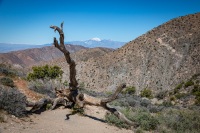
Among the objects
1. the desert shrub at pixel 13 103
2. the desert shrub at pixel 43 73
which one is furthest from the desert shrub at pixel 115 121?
the desert shrub at pixel 43 73

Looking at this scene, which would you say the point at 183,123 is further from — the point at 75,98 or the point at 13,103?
the point at 13,103

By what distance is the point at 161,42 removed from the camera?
53875 millimetres

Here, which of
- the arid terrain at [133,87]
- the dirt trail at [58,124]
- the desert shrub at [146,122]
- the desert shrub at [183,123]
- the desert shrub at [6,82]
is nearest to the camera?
the dirt trail at [58,124]

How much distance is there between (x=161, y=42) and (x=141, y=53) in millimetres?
6081

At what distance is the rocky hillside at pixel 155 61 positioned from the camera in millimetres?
46219

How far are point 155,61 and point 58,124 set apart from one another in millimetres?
44654

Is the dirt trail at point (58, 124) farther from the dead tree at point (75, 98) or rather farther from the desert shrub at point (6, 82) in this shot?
the desert shrub at point (6, 82)

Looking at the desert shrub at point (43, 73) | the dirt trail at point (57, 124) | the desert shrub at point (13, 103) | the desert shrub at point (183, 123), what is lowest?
the desert shrub at point (43, 73)

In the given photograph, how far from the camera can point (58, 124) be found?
29.8ft

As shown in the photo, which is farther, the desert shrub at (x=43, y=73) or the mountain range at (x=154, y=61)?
the mountain range at (x=154, y=61)

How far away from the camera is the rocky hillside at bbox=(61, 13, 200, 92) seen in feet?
152

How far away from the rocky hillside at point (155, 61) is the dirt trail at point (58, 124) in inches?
1433

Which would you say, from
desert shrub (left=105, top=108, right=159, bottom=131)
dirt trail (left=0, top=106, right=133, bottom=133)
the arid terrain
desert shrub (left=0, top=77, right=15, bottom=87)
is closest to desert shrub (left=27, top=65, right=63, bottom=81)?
the arid terrain

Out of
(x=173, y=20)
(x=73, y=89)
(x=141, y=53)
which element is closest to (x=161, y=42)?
(x=141, y=53)
